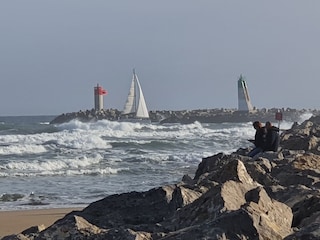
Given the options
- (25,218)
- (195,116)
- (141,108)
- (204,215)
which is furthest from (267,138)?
(195,116)

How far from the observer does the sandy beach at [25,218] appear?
7707 mm

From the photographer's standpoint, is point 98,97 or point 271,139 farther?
point 98,97

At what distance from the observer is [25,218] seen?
8.48m

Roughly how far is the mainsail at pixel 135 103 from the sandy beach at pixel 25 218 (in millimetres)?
49910

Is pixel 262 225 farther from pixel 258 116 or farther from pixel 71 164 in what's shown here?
pixel 258 116

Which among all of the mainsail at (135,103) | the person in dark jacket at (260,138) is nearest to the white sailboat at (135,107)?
the mainsail at (135,103)

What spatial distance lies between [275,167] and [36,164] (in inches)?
452

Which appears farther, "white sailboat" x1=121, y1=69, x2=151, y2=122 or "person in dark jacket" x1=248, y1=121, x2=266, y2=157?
"white sailboat" x1=121, y1=69, x2=151, y2=122

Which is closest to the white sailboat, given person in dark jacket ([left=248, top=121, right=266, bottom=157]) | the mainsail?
the mainsail

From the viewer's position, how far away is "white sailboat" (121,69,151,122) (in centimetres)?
5922

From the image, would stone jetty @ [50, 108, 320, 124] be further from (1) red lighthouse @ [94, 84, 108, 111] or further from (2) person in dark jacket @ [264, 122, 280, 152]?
(2) person in dark jacket @ [264, 122, 280, 152]

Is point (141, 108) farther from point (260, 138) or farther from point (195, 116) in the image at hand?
point (260, 138)

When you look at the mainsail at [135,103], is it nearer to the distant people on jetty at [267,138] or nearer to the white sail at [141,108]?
the white sail at [141,108]

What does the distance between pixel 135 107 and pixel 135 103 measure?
1.40ft
